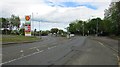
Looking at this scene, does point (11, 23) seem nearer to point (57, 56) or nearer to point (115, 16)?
point (115, 16)

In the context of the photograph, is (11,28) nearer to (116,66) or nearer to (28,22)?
(28,22)

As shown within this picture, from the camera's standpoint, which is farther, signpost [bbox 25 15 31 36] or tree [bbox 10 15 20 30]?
tree [bbox 10 15 20 30]

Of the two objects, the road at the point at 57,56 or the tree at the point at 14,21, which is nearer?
the road at the point at 57,56

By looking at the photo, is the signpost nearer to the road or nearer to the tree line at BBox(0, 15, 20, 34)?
the road

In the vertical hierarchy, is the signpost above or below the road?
above

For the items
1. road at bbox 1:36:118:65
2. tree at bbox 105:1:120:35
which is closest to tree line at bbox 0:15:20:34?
tree at bbox 105:1:120:35

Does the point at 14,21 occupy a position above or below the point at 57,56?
above

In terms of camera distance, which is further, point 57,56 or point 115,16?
point 115,16

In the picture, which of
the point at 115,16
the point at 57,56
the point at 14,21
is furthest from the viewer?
the point at 14,21

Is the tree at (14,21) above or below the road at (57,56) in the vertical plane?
above

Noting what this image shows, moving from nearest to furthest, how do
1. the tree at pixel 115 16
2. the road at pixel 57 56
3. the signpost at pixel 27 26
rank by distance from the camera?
1. the road at pixel 57 56
2. the signpost at pixel 27 26
3. the tree at pixel 115 16

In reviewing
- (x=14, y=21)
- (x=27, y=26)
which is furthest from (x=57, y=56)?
(x=14, y=21)

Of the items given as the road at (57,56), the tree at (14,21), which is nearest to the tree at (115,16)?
the road at (57,56)

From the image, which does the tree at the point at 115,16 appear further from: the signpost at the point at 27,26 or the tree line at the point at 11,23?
the tree line at the point at 11,23
